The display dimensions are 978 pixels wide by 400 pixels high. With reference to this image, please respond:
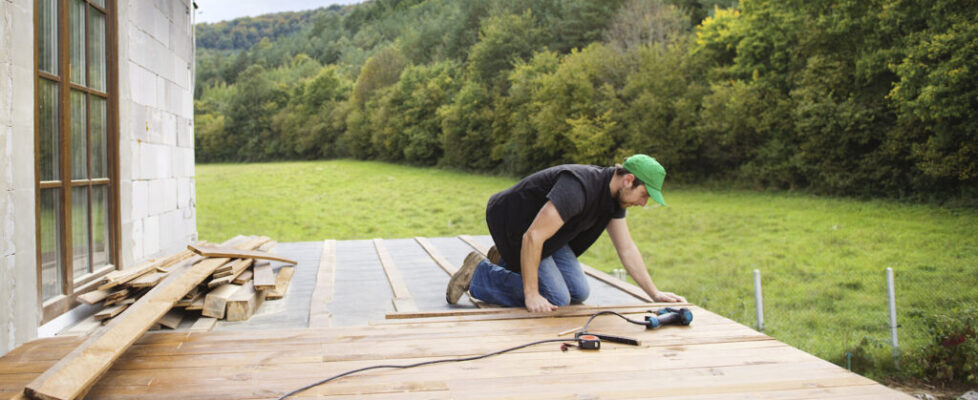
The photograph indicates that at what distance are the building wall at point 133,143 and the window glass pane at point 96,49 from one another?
0.48 feet

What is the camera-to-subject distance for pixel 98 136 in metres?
3.79

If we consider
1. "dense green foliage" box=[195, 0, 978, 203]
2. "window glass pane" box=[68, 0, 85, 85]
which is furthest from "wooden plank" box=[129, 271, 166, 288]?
"dense green foliage" box=[195, 0, 978, 203]

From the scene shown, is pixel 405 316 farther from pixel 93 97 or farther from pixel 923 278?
pixel 923 278

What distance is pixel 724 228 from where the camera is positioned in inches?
491

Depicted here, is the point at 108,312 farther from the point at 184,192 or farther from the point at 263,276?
the point at 184,192

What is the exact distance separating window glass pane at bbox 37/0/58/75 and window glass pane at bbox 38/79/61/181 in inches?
3.4

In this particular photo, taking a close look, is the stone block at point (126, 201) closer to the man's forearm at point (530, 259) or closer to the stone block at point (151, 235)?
the stone block at point (151, 235)

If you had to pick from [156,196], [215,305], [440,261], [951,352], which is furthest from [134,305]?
[951,352]

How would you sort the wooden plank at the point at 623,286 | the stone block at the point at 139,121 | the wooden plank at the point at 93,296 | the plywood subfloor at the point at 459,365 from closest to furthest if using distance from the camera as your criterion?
the plywood subfloor at the point at 459,365
the wooden plank at the point at 93,296
the wooden plank at the point at 623,286
the stone block at the point at 139,121

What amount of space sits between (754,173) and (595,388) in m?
15.9

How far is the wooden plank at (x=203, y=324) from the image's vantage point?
3092 millimetres

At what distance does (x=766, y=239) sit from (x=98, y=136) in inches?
414

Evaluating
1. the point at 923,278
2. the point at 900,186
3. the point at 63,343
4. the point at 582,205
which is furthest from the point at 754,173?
the point at 63,343

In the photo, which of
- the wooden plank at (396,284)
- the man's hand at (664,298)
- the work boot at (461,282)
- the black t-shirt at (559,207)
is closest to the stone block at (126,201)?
the wooden plank at (396,284)
